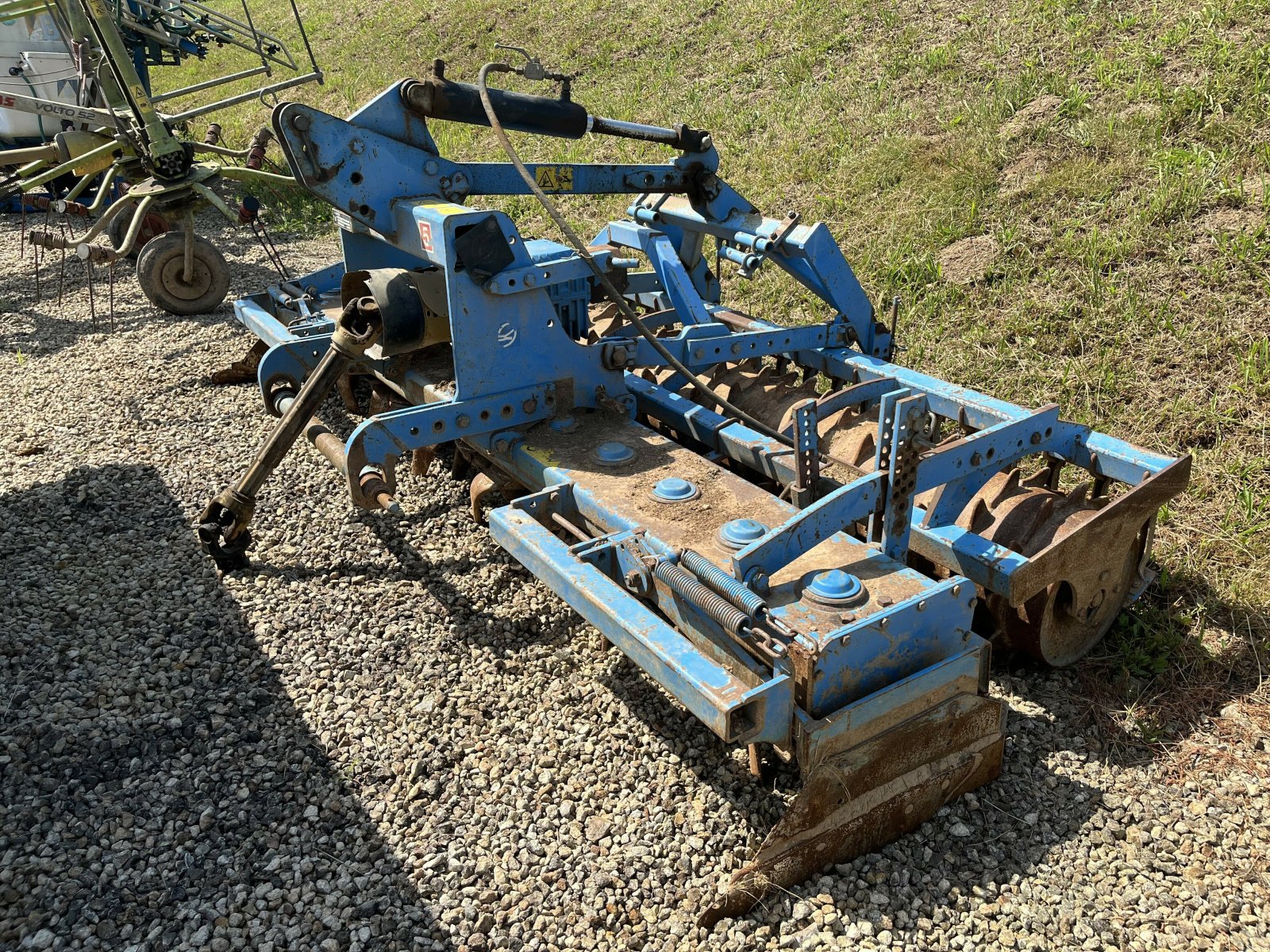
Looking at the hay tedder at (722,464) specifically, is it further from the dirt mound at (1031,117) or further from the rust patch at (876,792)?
the dirt mound at (1031,117)

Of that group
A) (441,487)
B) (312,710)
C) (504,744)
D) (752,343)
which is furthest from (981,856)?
(441,487)

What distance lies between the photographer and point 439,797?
342cm

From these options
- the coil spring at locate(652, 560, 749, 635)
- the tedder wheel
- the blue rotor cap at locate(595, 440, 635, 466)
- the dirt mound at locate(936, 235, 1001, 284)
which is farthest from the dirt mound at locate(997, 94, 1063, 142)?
the tedder wheel

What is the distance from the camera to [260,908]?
2.97 metres

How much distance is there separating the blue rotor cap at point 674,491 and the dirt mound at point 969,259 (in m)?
3.93

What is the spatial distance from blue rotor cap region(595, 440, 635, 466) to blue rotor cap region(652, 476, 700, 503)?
32 cm

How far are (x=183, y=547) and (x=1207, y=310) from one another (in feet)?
19.8

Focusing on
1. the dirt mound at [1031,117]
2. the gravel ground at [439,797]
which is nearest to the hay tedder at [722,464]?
the gravel ground at [439,797]

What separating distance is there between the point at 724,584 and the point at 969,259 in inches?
197

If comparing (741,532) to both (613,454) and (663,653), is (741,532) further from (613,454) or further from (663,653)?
(613,454)

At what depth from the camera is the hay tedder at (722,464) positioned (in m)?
3.03

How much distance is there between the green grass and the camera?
15.9 ft

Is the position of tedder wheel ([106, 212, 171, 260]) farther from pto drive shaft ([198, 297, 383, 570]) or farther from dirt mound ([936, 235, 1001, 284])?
dirt mound ([936, 235, 1001, 284])

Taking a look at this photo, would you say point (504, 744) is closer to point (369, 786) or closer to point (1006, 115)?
point (369, 786)
